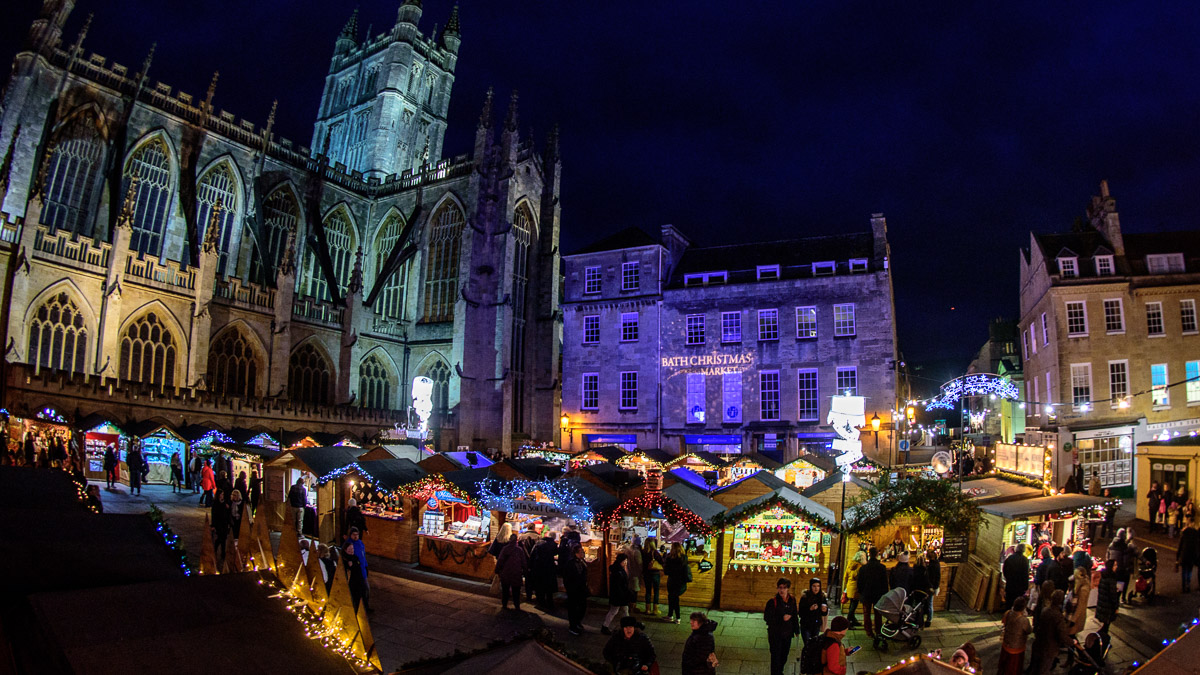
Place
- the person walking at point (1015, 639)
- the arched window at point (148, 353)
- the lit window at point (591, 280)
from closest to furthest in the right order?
the person walking at point (1015, 639) → the arched window at point (148, 353) → the lit window at point (591, 280)

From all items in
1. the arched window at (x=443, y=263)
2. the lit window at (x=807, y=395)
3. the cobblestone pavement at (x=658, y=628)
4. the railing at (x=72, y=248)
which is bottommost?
the cobblestone pavement at (x=658, y=628)

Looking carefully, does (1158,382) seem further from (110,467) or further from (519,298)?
(110,467)

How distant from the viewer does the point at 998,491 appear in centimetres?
1459

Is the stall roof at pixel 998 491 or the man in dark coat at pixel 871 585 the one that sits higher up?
the stall roof at pixel 998 491

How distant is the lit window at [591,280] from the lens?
35.0 m

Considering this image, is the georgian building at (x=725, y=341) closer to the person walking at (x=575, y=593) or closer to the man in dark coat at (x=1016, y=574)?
the man in dark coat at (x=1016, y=574)

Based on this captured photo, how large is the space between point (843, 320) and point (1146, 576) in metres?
19.8

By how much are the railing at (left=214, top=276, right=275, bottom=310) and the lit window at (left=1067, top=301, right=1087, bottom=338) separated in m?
35.6

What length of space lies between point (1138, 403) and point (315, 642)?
29.8 meters

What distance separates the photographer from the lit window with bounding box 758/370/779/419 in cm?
3092

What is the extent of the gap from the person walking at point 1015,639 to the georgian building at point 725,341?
21741 mm

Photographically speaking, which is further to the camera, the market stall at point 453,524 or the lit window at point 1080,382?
the lit window at point 1080,382

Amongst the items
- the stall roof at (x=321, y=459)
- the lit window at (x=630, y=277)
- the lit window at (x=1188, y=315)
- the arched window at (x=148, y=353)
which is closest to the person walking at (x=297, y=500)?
the stall roof at (x=321, y=459)

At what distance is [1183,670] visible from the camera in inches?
166
